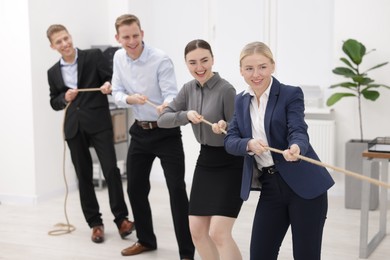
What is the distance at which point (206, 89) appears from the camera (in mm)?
3191

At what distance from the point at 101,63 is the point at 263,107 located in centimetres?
219

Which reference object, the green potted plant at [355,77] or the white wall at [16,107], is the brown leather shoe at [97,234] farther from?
the green potted plant at [355,77]

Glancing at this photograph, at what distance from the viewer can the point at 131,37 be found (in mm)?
3797

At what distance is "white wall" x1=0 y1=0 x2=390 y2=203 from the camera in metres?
5.57

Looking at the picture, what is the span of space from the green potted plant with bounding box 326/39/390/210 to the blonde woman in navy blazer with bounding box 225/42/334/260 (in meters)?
2.82

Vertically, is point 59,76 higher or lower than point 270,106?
higher

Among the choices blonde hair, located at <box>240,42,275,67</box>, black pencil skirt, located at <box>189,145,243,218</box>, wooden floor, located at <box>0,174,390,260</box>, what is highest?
blonde hair, located at <box>240,42,275,67</box>

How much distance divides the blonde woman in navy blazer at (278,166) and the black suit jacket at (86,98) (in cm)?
199

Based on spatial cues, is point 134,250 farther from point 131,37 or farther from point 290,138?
point 290,138

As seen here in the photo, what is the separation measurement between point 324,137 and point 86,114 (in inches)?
95.6

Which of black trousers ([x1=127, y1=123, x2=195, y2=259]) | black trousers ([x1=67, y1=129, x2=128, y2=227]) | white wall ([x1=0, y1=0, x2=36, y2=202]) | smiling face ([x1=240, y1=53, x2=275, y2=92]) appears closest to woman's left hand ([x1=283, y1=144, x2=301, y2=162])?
smiling face ([x1=240, y1=53, x2=275, y2=92])

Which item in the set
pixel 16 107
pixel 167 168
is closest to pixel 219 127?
pixel 167 168

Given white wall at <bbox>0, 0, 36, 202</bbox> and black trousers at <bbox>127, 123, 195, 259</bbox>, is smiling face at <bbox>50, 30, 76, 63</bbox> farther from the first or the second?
white wall at <bbox>0, 0, 36, 202</bbox>

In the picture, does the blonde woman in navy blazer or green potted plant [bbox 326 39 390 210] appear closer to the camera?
the blonde woman in navy blazer
